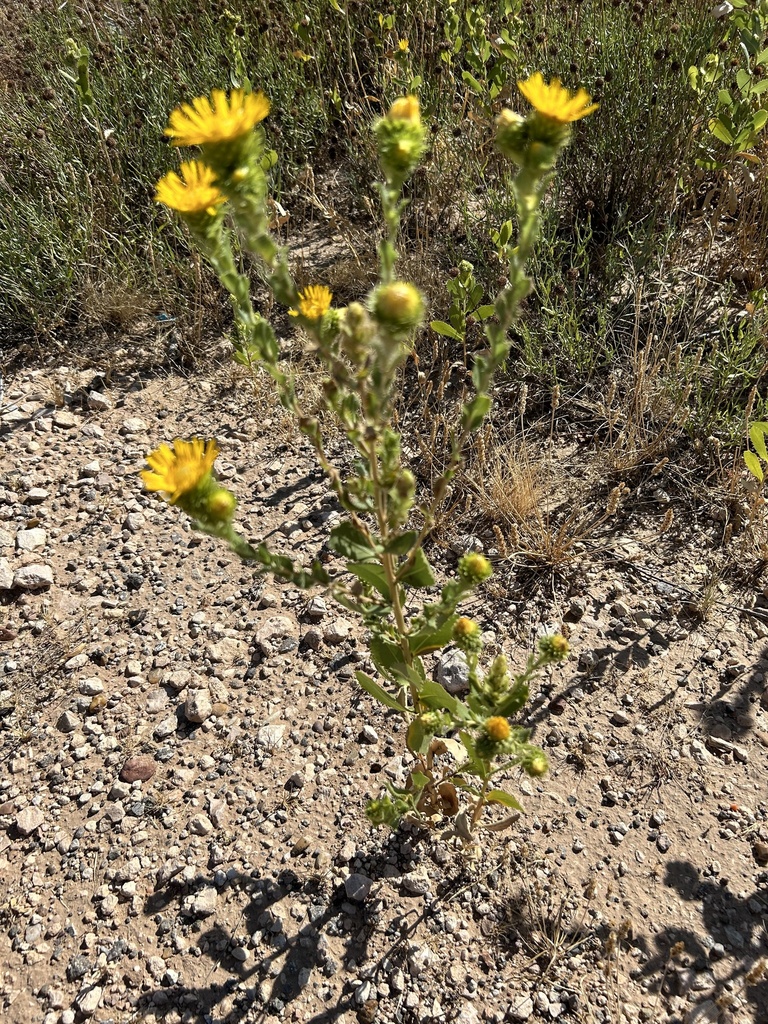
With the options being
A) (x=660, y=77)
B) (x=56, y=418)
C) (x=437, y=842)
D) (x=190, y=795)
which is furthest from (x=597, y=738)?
(x=660, y=77)

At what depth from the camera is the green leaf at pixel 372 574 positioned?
5.57ft

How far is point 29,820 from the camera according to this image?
2.21 meters

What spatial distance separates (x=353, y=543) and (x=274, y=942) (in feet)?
3.98

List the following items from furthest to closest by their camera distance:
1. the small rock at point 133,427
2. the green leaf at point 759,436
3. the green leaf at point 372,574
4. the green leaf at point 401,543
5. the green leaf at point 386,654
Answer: the small rock at point 133,427
the green leaf at point 759,436
the green leaf at point 386,654
the green leaf at point 372,574
the green leaf at point 401,543

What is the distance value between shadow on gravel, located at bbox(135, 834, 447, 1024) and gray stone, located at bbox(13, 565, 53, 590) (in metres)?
1.37

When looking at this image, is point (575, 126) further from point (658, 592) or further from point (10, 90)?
point (10, 90)

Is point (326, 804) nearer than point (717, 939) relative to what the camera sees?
No

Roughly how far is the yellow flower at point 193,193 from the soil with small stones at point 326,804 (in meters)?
1.65

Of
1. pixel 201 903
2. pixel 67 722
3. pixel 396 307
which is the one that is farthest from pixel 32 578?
pixel 396 307

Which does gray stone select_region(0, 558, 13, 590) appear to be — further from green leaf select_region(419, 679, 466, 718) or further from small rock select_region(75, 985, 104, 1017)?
green leaf select_region(419, 679, 466, 718)

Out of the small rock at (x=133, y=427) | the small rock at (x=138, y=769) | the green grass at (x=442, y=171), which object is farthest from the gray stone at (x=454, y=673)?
the small rock at (x=133, y=427)

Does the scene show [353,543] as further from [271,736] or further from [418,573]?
[271,736]

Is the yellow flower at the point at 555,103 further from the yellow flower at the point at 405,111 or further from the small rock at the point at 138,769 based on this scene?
the small rock at the point at 138,769

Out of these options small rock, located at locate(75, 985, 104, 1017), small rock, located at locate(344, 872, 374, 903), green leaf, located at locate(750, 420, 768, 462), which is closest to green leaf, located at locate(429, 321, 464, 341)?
green leaf, located at locate(750, 420, 768, 462)
